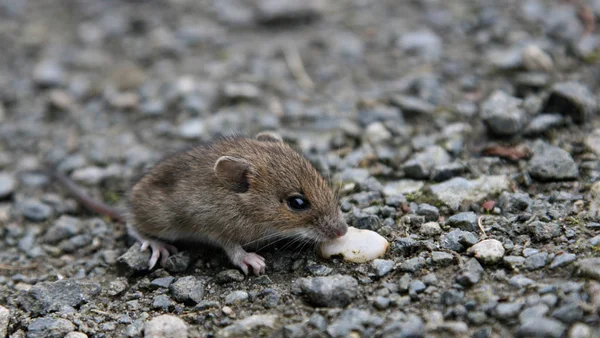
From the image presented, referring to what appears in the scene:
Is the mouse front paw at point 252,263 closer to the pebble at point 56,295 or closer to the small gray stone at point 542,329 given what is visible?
the pebble at point 56,295

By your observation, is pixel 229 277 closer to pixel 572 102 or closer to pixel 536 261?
pixel 536 261

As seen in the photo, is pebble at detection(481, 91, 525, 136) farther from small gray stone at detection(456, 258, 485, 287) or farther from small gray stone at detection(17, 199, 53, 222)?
small gray stone at detection(17, 199, 53, 222)

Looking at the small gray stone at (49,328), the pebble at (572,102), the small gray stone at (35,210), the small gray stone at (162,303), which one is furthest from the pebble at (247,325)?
the pebble at (572,102)

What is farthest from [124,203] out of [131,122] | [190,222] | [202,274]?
[131,122]

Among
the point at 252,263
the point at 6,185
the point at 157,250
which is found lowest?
the point at 6,185

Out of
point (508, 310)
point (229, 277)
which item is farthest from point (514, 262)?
point (229, 277)
